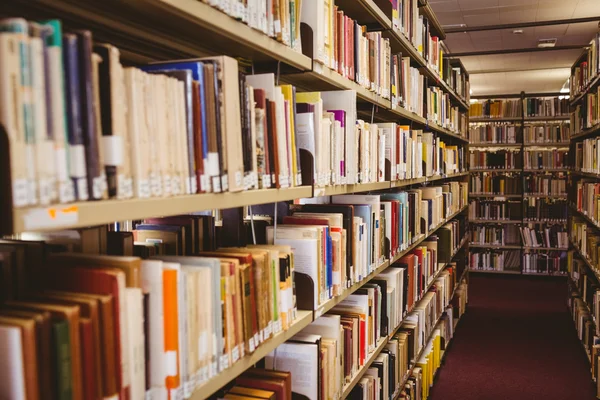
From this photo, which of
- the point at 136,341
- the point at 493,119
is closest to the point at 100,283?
the point at 136,341

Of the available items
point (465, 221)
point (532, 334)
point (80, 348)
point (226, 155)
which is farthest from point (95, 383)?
point (465, 221)

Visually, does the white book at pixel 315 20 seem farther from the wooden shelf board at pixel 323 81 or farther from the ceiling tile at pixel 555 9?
the ceiling tile at pixel 555 9

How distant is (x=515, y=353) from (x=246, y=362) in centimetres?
433

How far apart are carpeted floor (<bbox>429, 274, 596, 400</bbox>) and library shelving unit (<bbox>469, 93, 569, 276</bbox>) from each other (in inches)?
40.9

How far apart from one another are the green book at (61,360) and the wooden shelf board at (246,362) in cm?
35

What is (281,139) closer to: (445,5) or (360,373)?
(360,373)

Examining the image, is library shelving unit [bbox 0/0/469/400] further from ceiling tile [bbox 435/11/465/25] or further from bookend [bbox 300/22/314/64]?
ceiling tile [bbox 435/11/465/25]

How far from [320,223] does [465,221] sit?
4.91 meters

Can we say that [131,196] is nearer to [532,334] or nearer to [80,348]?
[80,348]

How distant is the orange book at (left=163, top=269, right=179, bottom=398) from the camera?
105cm

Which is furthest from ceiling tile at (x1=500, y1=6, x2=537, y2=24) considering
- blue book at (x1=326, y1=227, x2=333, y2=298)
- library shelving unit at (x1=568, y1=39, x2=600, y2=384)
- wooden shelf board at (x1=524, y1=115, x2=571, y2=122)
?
blue book at (x1=326, y1=227, x2=333, y2=298)

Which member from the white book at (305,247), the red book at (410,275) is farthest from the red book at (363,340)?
the red book at (410,275)

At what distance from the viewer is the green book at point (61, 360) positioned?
2.71 feet

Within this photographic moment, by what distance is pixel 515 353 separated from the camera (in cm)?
501
